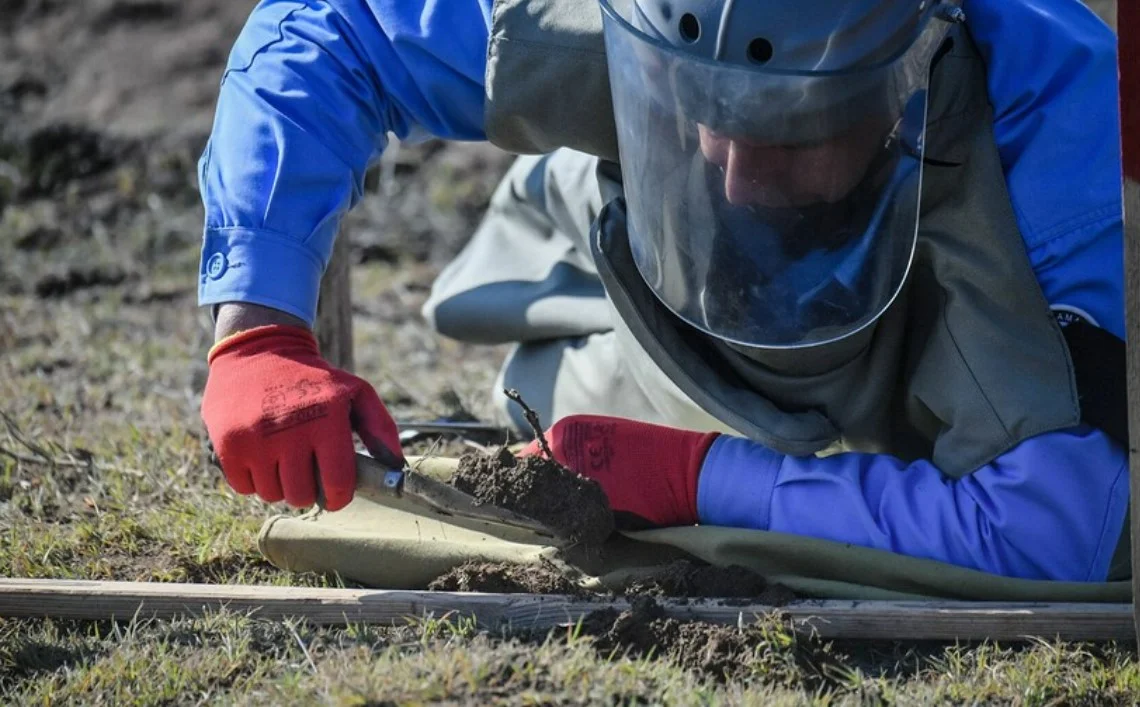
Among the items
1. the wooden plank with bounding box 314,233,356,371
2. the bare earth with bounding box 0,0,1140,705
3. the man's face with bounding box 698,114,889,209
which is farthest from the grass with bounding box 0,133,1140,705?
the man's face with bounding box 698,114,889,209

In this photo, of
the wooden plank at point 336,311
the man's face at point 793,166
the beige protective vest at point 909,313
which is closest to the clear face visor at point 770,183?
the man's face at point 793,166

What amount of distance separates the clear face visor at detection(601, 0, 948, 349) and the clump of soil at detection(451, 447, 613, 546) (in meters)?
0.32

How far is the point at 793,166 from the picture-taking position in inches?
83.1

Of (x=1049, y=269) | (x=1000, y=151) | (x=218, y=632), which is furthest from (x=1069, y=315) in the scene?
(x=218, y=632)

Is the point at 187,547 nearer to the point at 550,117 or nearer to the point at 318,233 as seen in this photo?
the point at 318,233

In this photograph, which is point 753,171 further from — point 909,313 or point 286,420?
point 286,420

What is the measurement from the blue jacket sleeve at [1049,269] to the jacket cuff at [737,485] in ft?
0.54

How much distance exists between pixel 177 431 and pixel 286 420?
3.51 feet

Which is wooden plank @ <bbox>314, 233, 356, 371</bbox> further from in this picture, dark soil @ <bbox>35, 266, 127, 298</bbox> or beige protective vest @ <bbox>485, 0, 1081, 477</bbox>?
dark soil @ <bbox>35, 266, 127, 298</bbox>

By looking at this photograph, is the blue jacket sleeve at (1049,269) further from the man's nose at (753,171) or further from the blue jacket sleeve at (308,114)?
the blue jacket sleeve at (308,114)

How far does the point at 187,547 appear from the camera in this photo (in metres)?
2.56

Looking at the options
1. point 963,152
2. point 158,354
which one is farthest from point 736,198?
point 158,354

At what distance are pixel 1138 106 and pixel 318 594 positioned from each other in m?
1.37

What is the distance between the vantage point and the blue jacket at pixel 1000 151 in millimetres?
2232
